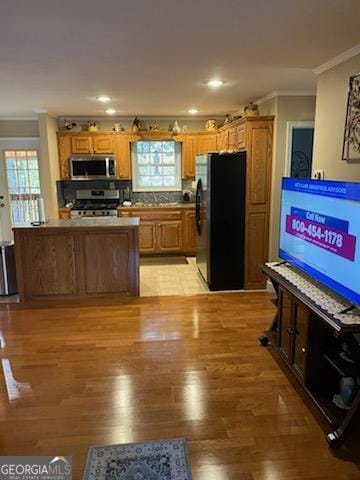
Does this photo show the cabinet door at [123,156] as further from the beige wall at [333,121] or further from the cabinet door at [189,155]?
the beige wall at [333,121]

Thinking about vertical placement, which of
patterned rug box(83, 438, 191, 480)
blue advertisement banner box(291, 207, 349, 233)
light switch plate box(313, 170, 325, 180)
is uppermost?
light switch plate box(313, 170, 325, 180)

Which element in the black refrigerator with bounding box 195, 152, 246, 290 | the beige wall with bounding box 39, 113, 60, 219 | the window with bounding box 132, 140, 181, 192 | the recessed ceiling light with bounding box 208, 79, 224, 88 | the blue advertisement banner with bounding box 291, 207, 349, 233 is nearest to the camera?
the blue advertisement banner with bounding box 291, 207, 349, 233

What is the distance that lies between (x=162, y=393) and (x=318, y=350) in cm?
107

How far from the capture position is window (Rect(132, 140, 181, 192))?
6.58 m

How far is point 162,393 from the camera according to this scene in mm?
2490

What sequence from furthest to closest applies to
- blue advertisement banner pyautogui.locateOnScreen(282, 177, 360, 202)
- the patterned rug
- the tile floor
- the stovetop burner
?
the stovetop burner < the tile floor < blue advertisement banner pyautogui.locateOnScreen(282, 177, 360, 202) < the patterned rug

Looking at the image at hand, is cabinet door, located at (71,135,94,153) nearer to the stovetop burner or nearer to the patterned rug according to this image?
the stovetop burner

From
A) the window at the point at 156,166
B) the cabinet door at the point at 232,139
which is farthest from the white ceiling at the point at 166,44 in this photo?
the window at the point at 156,166

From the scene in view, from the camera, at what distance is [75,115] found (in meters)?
6.07

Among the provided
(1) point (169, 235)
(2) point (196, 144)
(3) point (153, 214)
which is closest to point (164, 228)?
(1) point (169, 235)

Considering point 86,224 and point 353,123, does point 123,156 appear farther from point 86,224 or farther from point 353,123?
point 353,123

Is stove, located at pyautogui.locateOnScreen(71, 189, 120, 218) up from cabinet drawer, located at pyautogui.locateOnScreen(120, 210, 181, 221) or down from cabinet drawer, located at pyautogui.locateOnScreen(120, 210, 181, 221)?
up

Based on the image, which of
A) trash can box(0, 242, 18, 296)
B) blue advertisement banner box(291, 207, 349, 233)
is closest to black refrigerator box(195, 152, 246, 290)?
blue advertisement banner box(291, 207, 349, 233)

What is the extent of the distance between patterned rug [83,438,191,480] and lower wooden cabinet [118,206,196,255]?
4249mm
